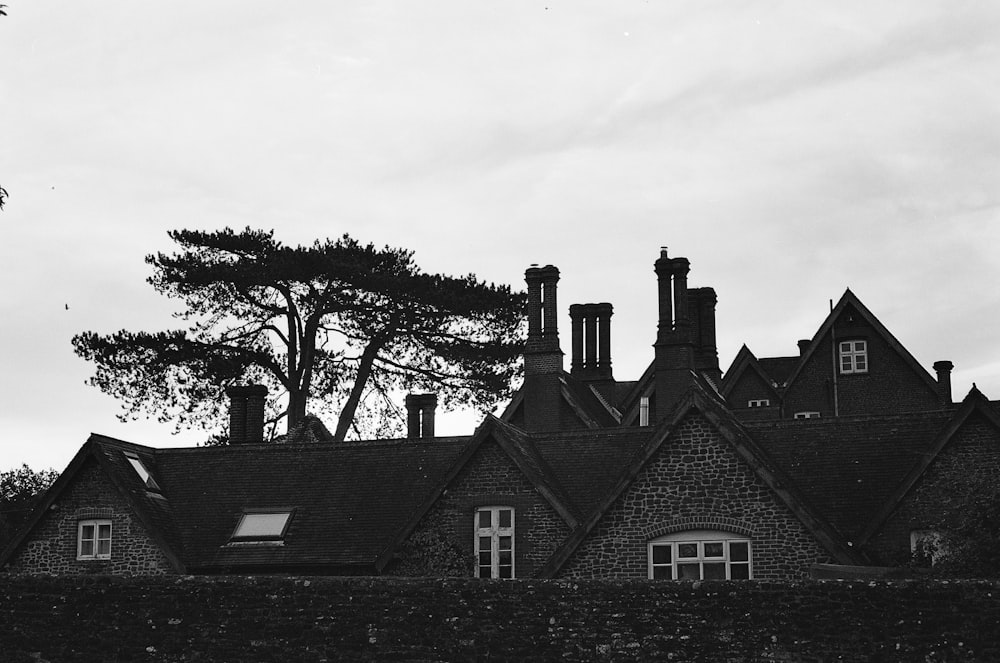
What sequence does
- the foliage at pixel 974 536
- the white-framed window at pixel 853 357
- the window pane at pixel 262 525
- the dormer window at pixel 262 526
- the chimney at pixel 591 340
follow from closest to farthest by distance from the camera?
the foliage at pixel 974 536
the dormer window at pixel 262 526
the window pane at pixel 262 525
the white-framed window at pixel 853 357
the chimney at pixel 591 340

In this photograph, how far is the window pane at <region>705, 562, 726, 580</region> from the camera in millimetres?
25952

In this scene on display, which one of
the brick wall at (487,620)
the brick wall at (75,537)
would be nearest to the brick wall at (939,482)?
the brick wall at (487,620)

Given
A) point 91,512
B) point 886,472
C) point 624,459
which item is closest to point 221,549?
point 91,512

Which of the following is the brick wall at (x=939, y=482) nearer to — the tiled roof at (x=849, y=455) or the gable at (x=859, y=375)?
A: the tiled roof at (x=849, y=455)

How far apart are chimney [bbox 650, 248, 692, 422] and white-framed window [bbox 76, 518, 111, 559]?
665 inches

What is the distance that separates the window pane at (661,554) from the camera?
2630 centimetres

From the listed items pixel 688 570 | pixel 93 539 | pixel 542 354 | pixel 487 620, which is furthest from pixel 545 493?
pixel 542 354

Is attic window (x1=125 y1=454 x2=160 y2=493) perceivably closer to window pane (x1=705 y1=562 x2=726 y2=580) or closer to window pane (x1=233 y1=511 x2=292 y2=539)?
window pane (x1=233 y1=511 x2=292 y2=539)

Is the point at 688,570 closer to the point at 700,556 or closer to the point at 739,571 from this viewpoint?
the point at 700,556

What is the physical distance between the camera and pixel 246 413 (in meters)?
40.0

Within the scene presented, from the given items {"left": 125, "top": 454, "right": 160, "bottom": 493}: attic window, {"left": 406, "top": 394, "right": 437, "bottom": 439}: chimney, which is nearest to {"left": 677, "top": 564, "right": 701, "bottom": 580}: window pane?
{"left": 125, "top": 454, "right": 160, "bottom": 493}: attic window

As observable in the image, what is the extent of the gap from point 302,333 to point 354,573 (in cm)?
1896

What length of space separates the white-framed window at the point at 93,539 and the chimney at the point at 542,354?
48.1 feet

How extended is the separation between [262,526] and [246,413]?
824 cm
